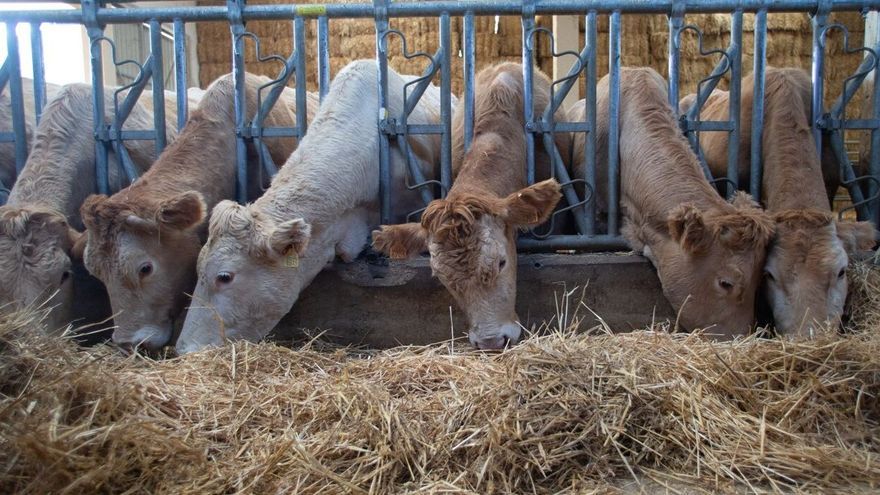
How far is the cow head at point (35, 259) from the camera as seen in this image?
15.0 ft

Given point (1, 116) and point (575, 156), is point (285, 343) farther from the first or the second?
point (1, 116)

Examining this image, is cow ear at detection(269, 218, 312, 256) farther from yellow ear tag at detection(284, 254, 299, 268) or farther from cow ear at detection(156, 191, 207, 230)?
cow ear at detection(156, 191, 207, 230)

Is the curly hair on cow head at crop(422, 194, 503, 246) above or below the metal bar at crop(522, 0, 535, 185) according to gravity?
below

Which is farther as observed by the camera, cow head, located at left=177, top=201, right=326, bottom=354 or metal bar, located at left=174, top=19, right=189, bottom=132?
metal bar, located at left=174, top=19, right=189, bottom=132

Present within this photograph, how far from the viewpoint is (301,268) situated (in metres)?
4.64

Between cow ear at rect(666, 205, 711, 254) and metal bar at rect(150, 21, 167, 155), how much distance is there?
3665 millimetres

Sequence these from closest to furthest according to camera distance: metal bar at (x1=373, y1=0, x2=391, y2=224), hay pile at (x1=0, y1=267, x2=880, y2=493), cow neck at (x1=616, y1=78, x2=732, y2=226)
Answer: hay pile at (x1=0, y1=267, x2=880, y2=493) < cow neck at (x1=616, y1=78, x2=732, y2=226) < metal bar at (x1=373, y1=0, x2=391, y2=224)

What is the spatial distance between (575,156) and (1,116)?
4.93 meters

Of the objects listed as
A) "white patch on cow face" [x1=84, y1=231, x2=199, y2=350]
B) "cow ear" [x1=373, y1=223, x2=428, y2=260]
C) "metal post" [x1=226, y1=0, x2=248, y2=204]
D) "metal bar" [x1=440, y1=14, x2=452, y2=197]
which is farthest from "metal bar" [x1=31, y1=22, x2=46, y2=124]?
"cow ear" [x1=373, y1=223, x2=428, y2=260]

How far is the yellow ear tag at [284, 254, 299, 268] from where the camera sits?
442 centimetres

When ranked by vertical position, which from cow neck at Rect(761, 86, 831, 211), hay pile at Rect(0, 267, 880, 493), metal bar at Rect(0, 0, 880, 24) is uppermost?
metal bar at Rect(0, 0, 880, 24)

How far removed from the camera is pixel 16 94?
18.3 feet

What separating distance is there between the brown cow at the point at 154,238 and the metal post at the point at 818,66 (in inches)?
170

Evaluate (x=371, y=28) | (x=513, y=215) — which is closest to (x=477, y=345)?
(x=513, y=215)
